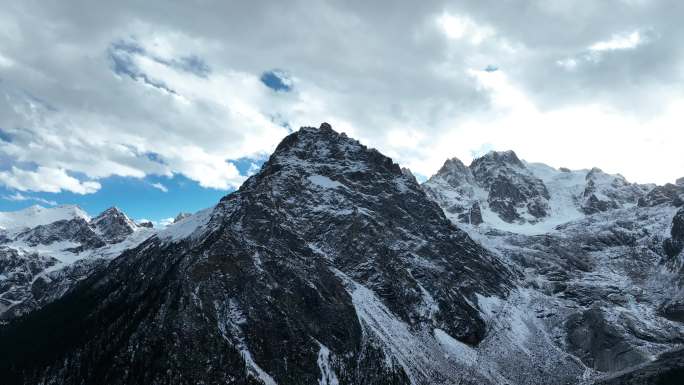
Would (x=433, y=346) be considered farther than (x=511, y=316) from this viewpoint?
No

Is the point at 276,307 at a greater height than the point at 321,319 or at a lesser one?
greater

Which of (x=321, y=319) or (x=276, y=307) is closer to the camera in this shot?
(x=276, y=307)

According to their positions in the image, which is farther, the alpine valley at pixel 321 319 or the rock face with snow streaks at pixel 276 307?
the alpine valley at pixel 321 319

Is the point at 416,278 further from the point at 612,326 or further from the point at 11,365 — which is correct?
the point at 11,365

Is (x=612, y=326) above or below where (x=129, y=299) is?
below

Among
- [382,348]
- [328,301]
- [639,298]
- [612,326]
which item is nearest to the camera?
[382,348]

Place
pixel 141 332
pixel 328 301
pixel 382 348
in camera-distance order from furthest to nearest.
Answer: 1. pixel 328 301
2. pixel 382 348
3. pixel 141 332

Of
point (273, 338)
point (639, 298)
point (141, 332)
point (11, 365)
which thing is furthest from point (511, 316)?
point (11, 365)

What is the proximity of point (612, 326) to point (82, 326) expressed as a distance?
162m

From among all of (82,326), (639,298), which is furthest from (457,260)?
(82,326)

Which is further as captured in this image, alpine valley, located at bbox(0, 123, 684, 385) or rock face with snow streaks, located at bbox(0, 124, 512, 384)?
alpine valley, located at bbox(0, 123, 684, 385)

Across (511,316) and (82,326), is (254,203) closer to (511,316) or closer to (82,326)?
(82,326)

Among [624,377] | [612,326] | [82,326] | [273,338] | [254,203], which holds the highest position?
[254,203]

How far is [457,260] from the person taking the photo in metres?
197
